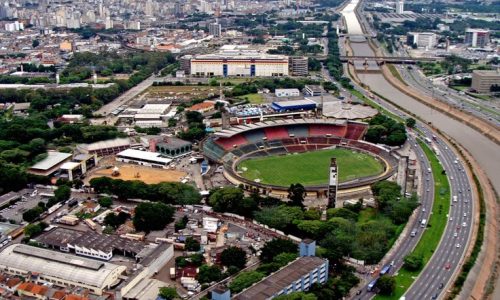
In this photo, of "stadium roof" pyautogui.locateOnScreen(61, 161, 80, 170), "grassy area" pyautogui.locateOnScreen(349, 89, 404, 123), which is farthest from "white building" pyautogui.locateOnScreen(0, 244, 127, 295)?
"grassy area" pyautogui.locateOnScreen(349, 89, 404, 123)

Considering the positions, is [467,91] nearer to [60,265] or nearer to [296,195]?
[296,195]

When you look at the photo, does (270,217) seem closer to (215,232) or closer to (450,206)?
(215,232)

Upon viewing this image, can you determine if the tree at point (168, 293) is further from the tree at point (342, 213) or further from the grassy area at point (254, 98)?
the grassy area at point (254, 98)

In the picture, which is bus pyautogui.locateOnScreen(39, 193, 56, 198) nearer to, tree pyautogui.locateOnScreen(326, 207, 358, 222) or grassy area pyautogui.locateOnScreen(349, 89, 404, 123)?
tree pyautogui.locateOnScreen(326, 207, 358, 222)

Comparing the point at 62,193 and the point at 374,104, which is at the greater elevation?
the point at 374,104

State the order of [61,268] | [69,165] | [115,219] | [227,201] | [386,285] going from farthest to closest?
1. [69,165]
2. [227,201]
3. [115,219]
4. [61,268]
5. [386,285]

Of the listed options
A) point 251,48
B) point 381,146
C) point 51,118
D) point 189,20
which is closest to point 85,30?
point 189,20

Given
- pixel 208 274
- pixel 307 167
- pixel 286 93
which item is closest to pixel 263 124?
pixel 307 167
